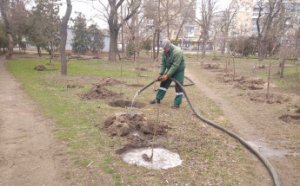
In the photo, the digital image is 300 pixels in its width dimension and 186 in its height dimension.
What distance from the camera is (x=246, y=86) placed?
44.4 ft

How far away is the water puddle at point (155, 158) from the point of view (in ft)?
16.9

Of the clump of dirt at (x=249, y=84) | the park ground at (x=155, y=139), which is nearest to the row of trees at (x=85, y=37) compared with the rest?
the clump of dirt at (x=249, y=84)

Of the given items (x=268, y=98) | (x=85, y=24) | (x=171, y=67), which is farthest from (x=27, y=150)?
(x=85, y=24)

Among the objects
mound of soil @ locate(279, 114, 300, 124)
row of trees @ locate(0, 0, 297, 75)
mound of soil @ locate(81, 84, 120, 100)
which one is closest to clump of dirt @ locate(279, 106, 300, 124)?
mound of soil @ locate(279, 114, 300, 124)

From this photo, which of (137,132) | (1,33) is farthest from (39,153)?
(1,33)

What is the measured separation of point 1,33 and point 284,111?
2416 cm

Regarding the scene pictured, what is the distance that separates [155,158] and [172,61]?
12.7 ft

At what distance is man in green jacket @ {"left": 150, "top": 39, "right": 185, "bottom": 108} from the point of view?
8.55m

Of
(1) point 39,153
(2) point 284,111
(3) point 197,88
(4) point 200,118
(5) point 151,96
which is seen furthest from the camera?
(3) point 197,88

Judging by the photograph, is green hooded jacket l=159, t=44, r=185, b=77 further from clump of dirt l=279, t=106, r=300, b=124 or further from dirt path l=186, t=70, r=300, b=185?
clump of dirt l=279, t=106, r=300, b=124

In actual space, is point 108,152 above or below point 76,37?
below

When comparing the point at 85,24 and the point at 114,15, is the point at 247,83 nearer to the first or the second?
the point at 114,15

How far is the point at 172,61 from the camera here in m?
8.79

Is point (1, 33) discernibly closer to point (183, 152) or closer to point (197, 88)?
point (197, 88)
